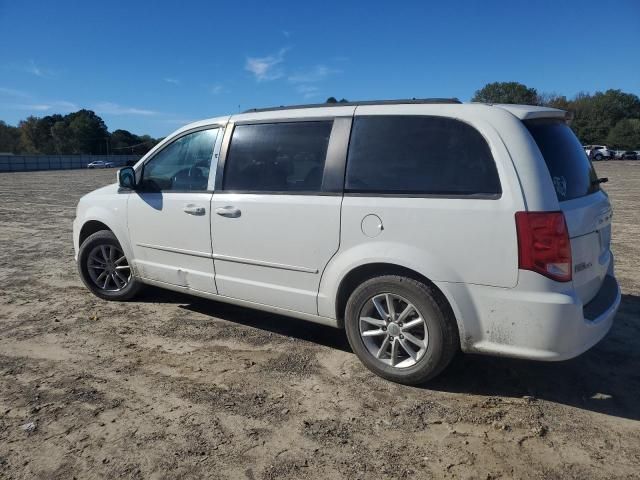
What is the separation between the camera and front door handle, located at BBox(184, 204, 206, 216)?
4331 millimetres

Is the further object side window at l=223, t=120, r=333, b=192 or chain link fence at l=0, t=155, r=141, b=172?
chain link fence at l=0, t=155, r=141, b=172

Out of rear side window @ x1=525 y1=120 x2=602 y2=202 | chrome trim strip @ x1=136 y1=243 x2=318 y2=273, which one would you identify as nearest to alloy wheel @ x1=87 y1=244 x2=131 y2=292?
chrome trim strip @ x1=136 y1=243 x2=318 y2=273

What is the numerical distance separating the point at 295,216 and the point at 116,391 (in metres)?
1.76

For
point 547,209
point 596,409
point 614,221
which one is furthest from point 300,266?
point 614,221

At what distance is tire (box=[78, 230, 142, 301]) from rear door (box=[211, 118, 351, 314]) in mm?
1549

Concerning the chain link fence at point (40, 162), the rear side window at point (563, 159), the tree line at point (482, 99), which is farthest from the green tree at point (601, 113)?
the rear side window at point (563, 159)

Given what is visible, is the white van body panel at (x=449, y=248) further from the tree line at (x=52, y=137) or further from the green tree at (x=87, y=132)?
the green tree at (x=87, y=132)

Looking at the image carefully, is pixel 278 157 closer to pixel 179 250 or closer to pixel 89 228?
pixel 179 250

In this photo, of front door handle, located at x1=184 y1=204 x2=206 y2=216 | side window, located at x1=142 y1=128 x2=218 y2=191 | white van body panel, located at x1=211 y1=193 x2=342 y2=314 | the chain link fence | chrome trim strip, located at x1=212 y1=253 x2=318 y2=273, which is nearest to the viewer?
white van body panel, located at x1=211 y1=193 x2=342 y2=314

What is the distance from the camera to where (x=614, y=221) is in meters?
10.6

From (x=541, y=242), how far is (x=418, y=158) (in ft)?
3.17

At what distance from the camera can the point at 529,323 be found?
294cm

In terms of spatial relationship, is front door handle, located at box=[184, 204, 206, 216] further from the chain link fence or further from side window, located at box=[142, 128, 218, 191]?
the chain link fence

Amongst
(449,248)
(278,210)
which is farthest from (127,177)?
(449,248)
